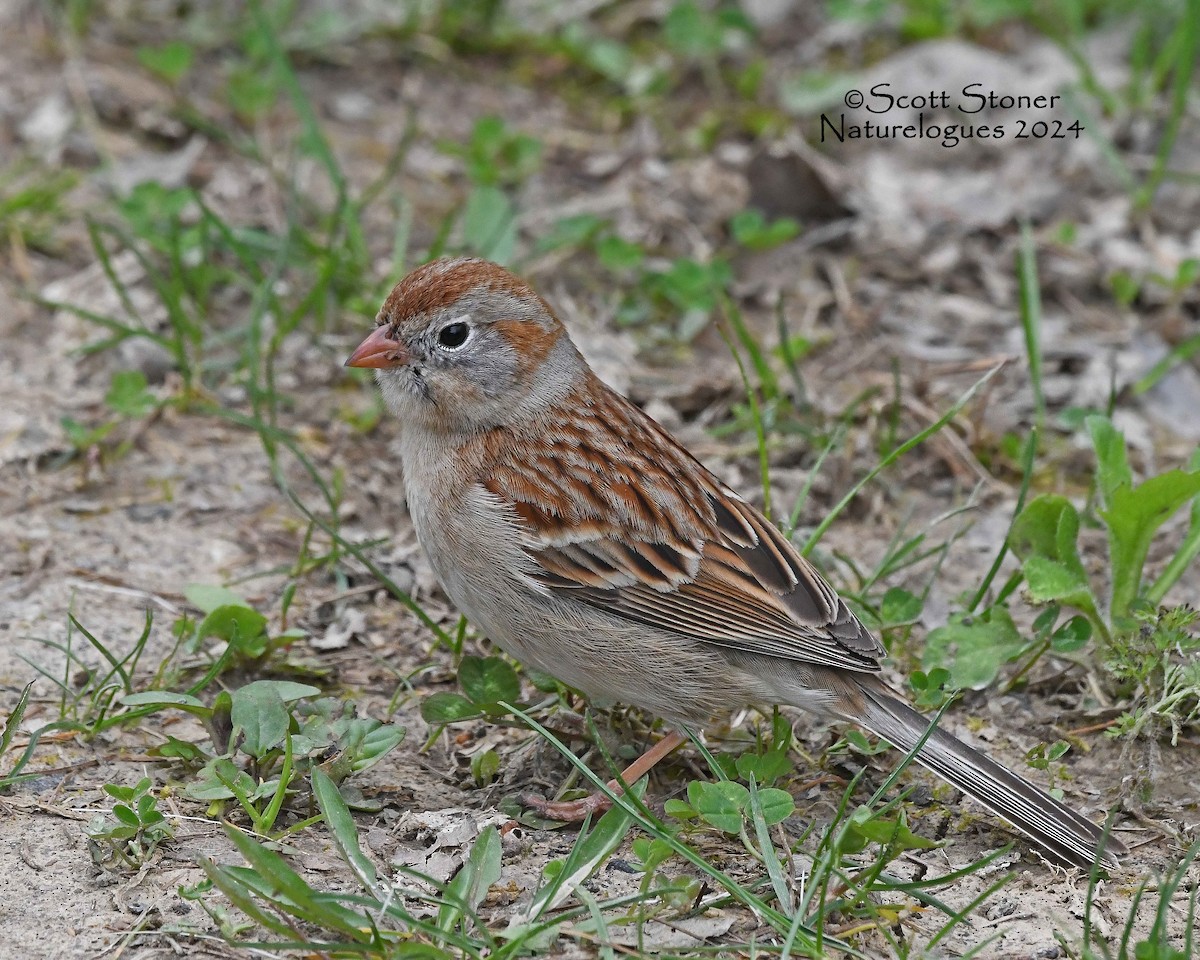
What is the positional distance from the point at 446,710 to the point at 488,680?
0.63 feet

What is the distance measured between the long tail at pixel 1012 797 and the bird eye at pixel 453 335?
1578 mm

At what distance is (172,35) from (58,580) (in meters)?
3.56

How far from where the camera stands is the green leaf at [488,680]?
4.13m

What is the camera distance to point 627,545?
4.04 m

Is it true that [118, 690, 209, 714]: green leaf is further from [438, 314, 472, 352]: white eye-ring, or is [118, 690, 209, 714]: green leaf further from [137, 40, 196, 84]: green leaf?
[137, 40, 196, 84]: green leaf

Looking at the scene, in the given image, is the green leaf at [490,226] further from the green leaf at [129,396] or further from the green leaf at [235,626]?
the green leaf at [235,626]

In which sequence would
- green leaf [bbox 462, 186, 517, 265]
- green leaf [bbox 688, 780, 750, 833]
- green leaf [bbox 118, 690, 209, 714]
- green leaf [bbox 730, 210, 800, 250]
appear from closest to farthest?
green leaf [bbox 688, 780, 750, 833] → green leaf [bbox 118, 690, 209, 714] → green leaf [bbox 462, 186, 517, 265] → green leaf [bbox 730, 210, 800, 250]

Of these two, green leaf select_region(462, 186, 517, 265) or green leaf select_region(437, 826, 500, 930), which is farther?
green leaf select_region(462, 186, 517, 265)

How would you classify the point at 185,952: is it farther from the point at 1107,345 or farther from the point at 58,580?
the point at 1107,345

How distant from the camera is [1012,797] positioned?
12.1ft

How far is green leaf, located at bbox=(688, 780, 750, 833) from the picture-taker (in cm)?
360

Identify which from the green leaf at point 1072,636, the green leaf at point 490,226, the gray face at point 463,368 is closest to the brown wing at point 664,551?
the gray face at point 463,368

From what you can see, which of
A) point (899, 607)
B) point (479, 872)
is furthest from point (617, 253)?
point (479, 872)

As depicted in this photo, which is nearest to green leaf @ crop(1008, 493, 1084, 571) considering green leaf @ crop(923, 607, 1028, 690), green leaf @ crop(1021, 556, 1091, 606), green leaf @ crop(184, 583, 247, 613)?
green leaf @ crop(1021, 556, 1091, 606)
